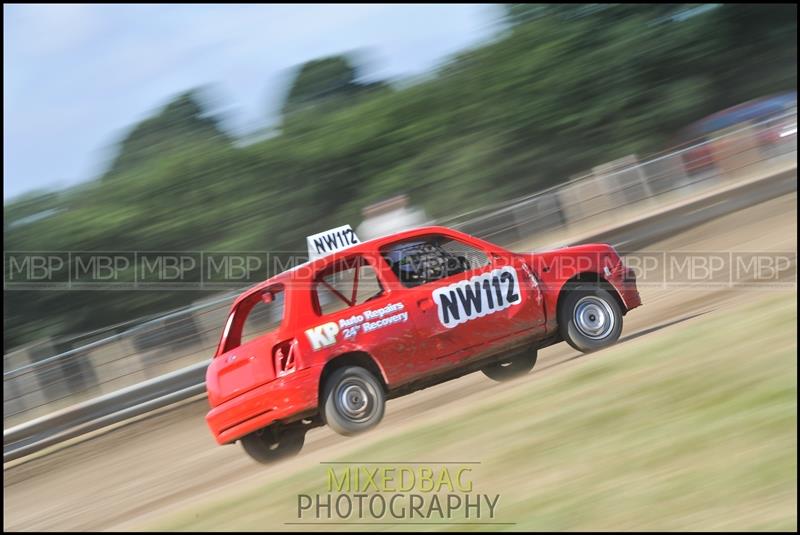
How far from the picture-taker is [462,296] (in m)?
7.96

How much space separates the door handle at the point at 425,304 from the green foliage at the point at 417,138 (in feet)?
40.5

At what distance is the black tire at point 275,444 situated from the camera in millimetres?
7949

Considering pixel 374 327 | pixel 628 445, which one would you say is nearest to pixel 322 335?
pixel 374 327

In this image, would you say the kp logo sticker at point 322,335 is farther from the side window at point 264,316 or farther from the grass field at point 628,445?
the grass field at point 628,445

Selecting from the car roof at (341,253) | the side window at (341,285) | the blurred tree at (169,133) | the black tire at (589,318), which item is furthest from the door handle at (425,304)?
the blurred tree at (169,133)

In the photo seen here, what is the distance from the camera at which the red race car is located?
7387 mm

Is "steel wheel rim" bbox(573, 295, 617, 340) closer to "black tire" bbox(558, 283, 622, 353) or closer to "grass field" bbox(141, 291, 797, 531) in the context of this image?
"black tire" bbox(558, 283, 622, 353)

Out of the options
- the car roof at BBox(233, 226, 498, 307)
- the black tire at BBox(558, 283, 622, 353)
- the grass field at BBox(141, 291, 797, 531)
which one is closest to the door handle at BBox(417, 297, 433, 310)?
the car roof at BBox(233, 226, 498, 307)

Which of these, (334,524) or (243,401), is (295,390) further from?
(334,524)

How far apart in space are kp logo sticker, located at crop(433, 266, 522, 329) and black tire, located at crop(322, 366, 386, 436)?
785mm

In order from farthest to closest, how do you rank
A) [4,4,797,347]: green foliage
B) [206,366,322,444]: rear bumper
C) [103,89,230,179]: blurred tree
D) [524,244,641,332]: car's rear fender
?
[103,89,230,179]: blurred tree, [4,4,797,347]: green foliage, [524,244,641,332]: car's rear fender, [206,366,322,444]: rear bumper

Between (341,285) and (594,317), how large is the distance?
7.16 feet

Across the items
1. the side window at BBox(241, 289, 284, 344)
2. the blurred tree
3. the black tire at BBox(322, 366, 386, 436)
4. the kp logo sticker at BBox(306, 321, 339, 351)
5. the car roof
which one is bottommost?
the black tire at BBox(322, 366, 386, 436)

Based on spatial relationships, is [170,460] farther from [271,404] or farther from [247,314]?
[271,404]
